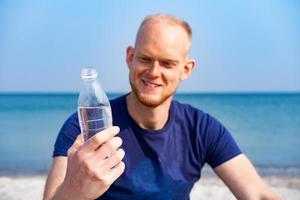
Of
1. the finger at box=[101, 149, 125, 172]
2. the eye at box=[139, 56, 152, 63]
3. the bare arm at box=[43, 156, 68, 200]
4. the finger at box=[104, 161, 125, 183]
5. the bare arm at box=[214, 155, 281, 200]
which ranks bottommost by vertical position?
the bare arm at box=[214, 155, 281, 200]

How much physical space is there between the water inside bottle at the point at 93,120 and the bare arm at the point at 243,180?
1.08m

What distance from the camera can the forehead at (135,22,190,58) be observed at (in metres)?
2.51

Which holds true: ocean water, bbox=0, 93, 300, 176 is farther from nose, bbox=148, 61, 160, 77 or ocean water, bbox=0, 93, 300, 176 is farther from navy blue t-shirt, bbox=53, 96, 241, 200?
nose, bbox=148, 61, 160, 77

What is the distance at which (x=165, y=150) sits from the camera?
9.05ft

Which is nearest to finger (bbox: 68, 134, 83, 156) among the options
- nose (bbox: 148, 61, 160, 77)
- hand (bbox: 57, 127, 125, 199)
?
hand (bbox: 57, 127, 125, 199)

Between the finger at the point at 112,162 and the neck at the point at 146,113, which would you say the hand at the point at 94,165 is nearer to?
the finger at the point at 112,162

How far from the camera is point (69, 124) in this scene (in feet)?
8.66

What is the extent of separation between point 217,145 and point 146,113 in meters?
0.48

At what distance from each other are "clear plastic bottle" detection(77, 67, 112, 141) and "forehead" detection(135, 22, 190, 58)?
1.76 ft

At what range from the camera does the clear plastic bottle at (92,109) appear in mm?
2008

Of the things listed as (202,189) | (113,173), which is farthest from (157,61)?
(202,189)

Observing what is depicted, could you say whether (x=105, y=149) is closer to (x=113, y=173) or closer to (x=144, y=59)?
(x=113, y=173)

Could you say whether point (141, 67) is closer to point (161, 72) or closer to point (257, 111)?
point (161, 72)

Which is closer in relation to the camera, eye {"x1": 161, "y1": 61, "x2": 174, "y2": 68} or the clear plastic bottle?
the clear plastic bottle
